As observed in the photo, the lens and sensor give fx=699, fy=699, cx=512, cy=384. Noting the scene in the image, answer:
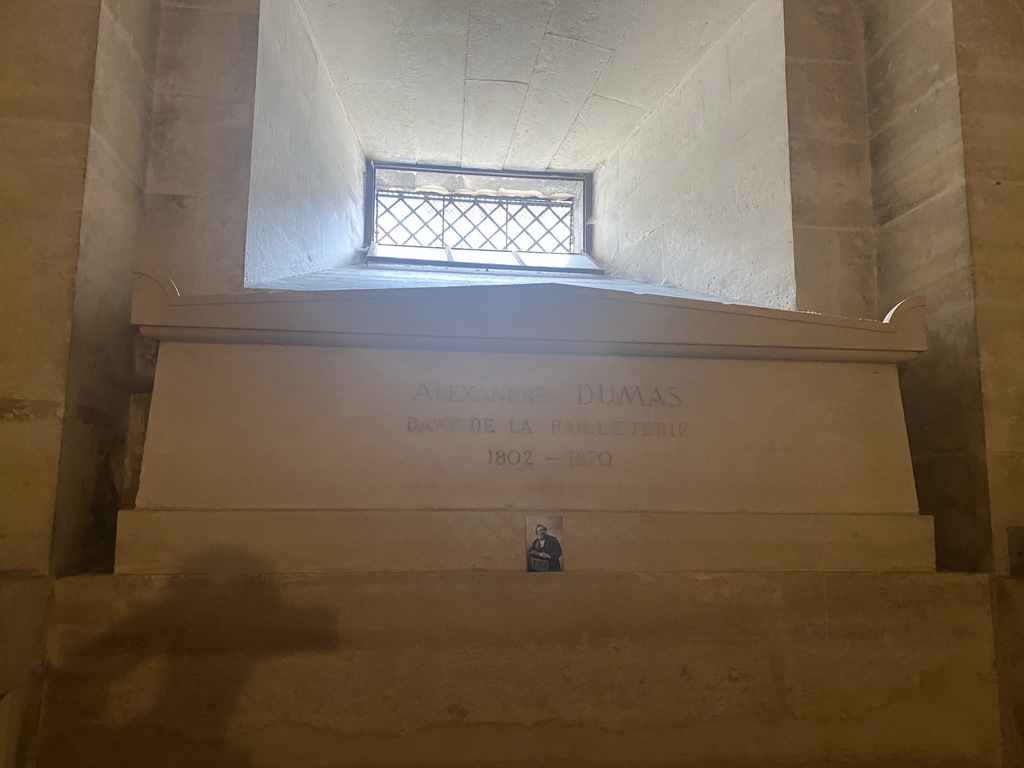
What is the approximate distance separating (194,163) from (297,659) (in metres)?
1.94

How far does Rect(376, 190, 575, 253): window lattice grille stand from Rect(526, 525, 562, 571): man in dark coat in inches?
111

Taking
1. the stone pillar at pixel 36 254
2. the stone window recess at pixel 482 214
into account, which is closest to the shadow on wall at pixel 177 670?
the stone pillar at pixel 36 254

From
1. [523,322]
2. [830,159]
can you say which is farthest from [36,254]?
[830,159]

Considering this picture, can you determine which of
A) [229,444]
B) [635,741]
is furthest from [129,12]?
[635,741]

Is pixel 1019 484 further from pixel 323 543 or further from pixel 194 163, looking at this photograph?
pixel 194 163

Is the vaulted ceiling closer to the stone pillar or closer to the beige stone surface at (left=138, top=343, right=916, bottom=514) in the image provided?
the stone pillar

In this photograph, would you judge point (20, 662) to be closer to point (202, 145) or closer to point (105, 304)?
point (105, 304)

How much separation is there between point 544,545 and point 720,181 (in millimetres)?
2268

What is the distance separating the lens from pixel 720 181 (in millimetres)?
3461

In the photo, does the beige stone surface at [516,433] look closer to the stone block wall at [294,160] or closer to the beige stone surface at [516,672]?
the beige stone surface at [516,672]

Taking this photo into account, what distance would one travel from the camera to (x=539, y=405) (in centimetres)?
213

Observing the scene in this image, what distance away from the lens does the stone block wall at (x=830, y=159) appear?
2.98m

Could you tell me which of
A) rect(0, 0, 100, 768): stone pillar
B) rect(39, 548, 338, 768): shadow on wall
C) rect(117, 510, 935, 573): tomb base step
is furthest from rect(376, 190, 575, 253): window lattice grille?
rect(39, 548, 338, 768): shadow on wall

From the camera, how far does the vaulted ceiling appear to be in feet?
10.9
